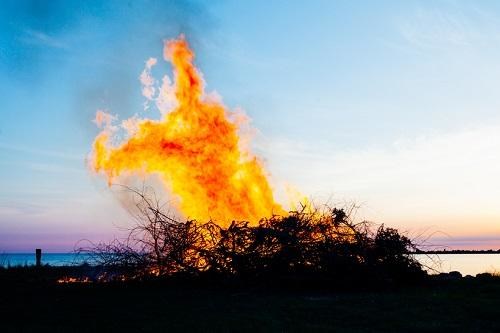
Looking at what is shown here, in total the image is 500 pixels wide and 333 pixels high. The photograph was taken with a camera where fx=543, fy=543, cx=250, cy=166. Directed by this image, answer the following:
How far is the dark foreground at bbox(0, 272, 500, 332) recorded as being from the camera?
27.7ft

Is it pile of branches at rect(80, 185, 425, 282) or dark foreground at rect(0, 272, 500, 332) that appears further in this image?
pile of branches at rect(80, 185, 425, 282)

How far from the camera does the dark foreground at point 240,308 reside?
844 cm

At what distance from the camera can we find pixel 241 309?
10359 millimetres

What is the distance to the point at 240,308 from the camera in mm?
10508

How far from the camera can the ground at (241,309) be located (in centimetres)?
843

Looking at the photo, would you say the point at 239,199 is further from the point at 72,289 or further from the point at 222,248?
the point at 72,289

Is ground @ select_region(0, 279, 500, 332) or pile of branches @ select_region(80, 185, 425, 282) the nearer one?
ground @ select_region(0, 279, 500, 332)

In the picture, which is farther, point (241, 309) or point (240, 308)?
point (240, 308)

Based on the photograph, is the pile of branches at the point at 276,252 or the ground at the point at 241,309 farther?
the pile of branches at the point at 276,252

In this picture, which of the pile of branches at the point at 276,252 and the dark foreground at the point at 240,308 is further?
the pile of branches at the point at 276,252

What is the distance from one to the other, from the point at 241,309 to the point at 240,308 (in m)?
0.15

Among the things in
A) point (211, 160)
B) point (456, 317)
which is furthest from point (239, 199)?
point (456, 317)

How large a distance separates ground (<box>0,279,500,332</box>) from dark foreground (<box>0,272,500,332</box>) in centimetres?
1

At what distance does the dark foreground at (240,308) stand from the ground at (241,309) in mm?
15
